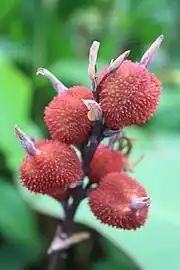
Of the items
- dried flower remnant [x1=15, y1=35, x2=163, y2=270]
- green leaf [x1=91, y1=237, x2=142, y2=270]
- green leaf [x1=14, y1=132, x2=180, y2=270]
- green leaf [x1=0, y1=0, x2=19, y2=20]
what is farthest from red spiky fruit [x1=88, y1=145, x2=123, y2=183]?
green leaf [x1=0, y1=0, x2=19, y2=20]

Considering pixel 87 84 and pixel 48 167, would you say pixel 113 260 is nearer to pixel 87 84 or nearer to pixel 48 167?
pixel 48 167

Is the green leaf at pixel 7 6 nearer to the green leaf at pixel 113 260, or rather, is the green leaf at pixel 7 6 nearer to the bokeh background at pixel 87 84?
the bokeh background at pixel 87 84

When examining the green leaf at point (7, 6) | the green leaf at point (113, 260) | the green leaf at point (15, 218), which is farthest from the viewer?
the green leaf at point (7, 6)

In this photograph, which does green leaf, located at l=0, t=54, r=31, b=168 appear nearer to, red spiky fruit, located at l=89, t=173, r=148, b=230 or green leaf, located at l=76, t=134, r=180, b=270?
green leaf, located at l=76, t=134, r=180, b=270

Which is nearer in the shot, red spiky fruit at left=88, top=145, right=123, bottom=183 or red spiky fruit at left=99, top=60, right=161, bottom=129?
red spiky fruit at left=99, top=60, right=161, bottom=129

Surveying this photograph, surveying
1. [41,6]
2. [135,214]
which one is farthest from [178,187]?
[41,6]

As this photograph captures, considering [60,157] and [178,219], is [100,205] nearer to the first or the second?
[60,157]

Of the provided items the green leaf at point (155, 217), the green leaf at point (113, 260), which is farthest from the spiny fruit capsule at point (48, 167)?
the green leaf at point (113, 260)
